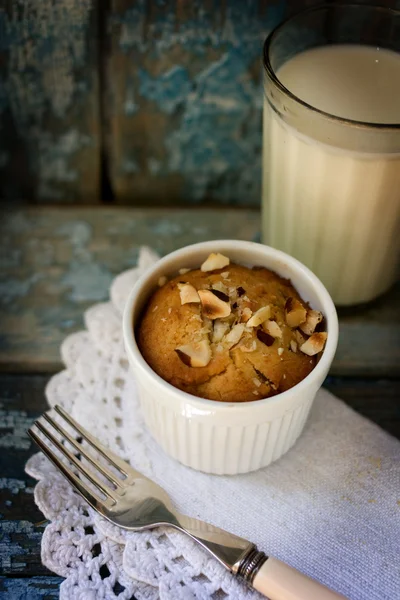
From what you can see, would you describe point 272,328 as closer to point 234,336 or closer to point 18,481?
point 234,336

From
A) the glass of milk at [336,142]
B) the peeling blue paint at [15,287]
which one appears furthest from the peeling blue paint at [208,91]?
the peeling blue paint at [15,287]

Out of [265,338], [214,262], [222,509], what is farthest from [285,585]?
[214,262]

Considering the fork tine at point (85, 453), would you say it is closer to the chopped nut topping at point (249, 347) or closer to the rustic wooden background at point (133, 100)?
the chopped nut topping at point (249, 347)

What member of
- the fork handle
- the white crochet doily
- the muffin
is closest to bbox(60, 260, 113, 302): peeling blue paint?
the white crochet doily

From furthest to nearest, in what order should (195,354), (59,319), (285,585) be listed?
(59,319), (195,354), (285,585)

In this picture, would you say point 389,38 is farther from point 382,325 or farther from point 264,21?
point 382,325

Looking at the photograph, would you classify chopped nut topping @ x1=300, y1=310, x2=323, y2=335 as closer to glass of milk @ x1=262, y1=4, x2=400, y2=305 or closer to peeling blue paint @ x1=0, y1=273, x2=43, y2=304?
glass of milk @ x1=262, y1=4, x2=400, y2=305
